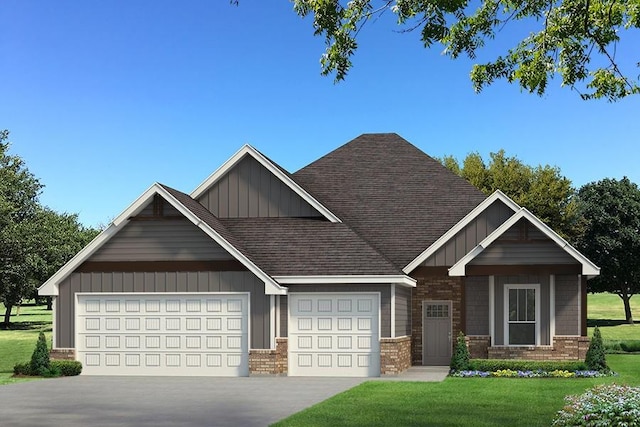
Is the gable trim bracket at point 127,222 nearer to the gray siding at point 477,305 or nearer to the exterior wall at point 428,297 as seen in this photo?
the exterior wall at point 428,297

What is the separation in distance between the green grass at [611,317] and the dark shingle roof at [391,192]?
18.9m

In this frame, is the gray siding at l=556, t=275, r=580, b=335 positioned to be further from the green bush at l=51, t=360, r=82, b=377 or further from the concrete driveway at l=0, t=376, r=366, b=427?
the green bush at l=51, t=360, r=82, b=377

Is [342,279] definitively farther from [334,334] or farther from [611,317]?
[611,317]

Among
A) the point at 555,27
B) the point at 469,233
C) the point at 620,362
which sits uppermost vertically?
the point at 555,27

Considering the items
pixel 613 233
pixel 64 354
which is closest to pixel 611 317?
pixel 613 233

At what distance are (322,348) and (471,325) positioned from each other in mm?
6202

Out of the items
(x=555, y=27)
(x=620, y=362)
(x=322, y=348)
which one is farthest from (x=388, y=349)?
(x=555, y=27)

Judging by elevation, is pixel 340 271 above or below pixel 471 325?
above

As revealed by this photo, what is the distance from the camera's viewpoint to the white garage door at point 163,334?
28500 millimetres

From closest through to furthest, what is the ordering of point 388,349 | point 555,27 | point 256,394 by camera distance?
point 555,27, point 256,394, point 388,349

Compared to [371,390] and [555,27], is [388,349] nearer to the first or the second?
[371,390]

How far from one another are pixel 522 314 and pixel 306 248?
7816 mm

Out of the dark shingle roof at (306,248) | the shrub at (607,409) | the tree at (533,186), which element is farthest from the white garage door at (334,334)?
the tree at (533,186)

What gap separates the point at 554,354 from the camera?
102 ft
